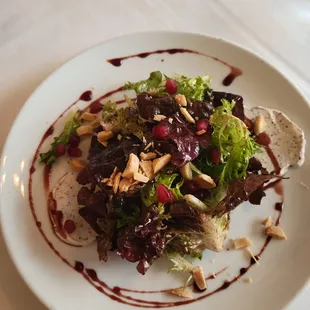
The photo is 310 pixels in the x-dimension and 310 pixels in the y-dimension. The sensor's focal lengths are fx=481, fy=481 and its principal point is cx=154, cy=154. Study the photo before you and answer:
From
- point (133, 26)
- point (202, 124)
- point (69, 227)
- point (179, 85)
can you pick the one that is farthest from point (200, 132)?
point (133, 26)

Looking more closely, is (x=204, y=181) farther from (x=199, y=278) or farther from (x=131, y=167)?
(x=199, y=278)

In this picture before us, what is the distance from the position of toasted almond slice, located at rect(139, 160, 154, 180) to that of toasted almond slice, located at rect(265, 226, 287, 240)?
72 cm

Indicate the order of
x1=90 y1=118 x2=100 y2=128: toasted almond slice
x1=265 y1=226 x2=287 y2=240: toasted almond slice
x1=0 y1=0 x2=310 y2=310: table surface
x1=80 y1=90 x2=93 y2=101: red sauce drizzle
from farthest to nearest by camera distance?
x1=0 y1=0 x2=310 y2=310: table surface, x1=80 y1=90 x2=93 y2=101: red sauce drizzle, x1=90 y1=118 x2=100 y2=128: toasted almond slice, x1=265 y1=226 x2=287 y2=240: toasted almond slice

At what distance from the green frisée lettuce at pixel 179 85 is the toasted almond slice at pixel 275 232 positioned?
82cm

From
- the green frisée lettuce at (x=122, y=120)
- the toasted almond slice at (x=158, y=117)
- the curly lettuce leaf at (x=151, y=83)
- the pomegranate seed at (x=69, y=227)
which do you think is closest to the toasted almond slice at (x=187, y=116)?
the toasted almond slice at (x=158, y=117)

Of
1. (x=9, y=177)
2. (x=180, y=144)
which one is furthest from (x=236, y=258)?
(x=9, y=177)

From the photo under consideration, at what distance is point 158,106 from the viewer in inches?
102

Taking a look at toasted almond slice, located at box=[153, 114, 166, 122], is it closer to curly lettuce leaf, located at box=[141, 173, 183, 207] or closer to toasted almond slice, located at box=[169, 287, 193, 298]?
curly lettuce leaf, located at box=[141, 173, 183, 207]

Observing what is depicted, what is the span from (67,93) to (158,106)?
0.64m

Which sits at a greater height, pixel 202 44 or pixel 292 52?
pixel 292 52

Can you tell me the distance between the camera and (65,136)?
2768 mm

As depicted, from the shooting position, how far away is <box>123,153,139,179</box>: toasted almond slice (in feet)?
7.83

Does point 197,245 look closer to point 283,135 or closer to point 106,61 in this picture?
point 283,135

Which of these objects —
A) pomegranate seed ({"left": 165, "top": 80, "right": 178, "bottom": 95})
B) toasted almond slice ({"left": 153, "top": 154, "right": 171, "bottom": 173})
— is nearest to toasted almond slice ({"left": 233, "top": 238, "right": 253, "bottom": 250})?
toasted almond slice ({"left": 153, "top": 154, "right": 171, "bottom": 173})
